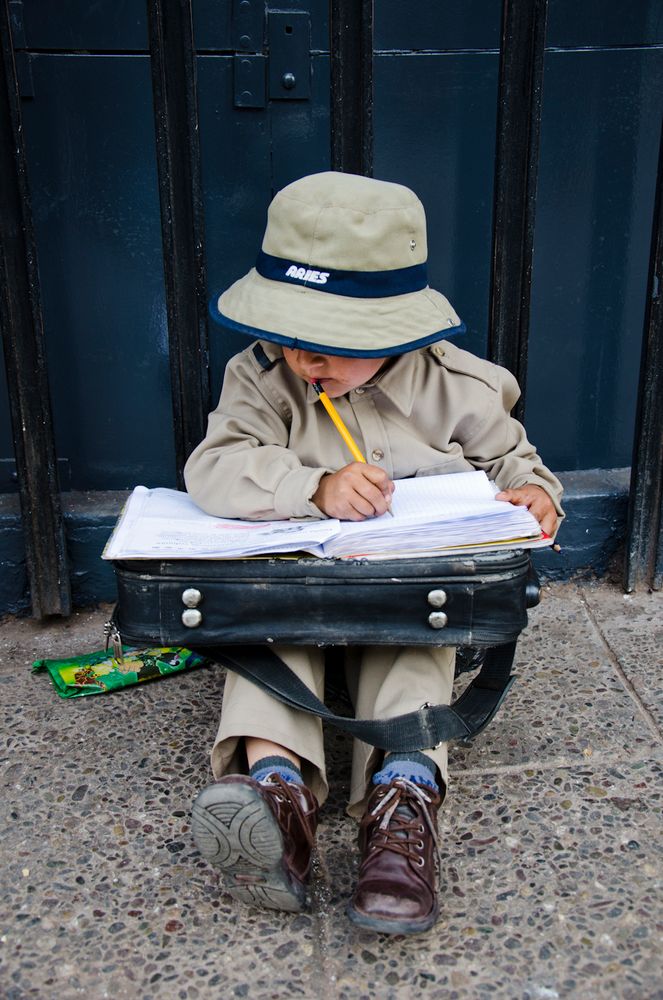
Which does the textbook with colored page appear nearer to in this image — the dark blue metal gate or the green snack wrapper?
the green snack wrapper

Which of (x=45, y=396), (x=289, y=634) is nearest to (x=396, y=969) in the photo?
(x=289, y=634)

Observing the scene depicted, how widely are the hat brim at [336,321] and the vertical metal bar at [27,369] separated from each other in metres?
0.58

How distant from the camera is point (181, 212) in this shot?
6.84 feet

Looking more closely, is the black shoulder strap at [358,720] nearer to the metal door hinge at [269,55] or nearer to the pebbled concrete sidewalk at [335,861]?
the pebbled concrete sidewalk at [335,861]

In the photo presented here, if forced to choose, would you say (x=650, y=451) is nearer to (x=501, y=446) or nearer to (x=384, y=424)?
(x=501, y=446)

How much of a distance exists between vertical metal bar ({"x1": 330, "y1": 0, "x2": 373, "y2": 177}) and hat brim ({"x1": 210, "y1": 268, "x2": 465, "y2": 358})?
49 centimetres

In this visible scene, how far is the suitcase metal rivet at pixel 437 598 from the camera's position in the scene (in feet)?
5.11

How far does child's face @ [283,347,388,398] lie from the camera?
1727 millimetres

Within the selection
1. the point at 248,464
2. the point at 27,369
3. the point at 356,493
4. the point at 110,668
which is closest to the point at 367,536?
the point at 356,493

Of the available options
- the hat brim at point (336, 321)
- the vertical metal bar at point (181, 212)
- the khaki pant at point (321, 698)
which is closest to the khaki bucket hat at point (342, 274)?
the hat brim at point (336, 321)

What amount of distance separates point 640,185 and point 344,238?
1.09 metres

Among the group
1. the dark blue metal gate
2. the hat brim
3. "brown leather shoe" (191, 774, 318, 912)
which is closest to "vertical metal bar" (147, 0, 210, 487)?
the dark blue metal gate

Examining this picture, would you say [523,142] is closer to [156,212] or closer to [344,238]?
[344,238]

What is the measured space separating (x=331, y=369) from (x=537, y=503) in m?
0.44
